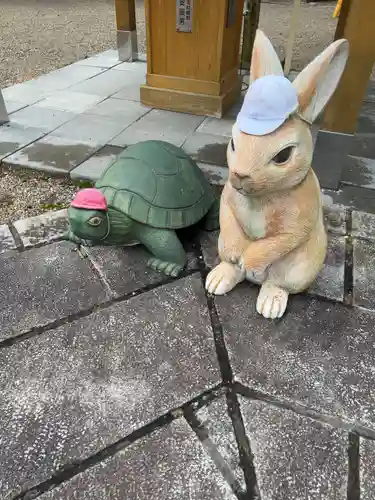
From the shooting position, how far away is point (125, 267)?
8.13 ft

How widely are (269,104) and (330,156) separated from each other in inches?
74.2

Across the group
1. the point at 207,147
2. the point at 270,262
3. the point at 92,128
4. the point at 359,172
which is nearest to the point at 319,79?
the point at 270,262

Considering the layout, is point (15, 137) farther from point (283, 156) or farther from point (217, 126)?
point (283, 156)

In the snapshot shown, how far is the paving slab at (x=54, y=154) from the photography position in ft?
11.8

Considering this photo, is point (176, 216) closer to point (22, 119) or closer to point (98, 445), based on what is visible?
point (98, 445)

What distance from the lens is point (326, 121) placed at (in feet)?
10.5

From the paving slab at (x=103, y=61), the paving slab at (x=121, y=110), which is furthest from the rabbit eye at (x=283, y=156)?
the paving slab at (x=103, y=61)

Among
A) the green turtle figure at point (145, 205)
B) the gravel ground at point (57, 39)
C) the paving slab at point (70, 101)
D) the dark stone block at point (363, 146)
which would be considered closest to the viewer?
the green turtle figure at point (145, 205)

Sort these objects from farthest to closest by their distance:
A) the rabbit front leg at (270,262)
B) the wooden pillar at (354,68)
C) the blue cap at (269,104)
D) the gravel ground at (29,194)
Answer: the gravel ground at (29,194), the wooden pillar at (354,68), the rabbit front leg at (270,262), the blue cap at (269,104)

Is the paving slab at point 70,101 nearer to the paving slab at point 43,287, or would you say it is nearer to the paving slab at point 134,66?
the paving slab at point 134,66

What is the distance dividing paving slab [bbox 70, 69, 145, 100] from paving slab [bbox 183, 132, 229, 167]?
1753 millimetres

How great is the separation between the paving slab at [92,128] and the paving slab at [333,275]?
238cm

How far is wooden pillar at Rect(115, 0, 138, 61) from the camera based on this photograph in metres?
6.07

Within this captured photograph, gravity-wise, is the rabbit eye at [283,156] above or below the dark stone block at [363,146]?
above
